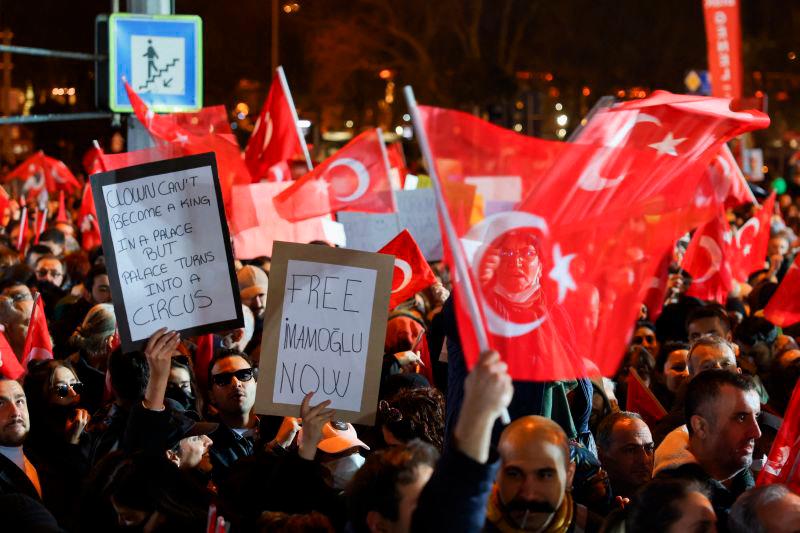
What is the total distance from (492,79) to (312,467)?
3865 centimetres

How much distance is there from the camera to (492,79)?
42.2 metres

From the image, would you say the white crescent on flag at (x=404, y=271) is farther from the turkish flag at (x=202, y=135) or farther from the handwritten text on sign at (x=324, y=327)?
the turkish flag at (x=202, y=135)

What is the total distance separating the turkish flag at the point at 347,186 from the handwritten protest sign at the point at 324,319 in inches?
183

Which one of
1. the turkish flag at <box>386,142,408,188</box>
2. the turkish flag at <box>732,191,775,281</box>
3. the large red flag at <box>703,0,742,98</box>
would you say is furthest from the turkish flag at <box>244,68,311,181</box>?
the large red flag at <box>703,0,742,98</box>

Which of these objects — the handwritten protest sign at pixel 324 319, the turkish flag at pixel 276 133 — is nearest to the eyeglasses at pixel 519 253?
the handwritten protest sign at pixel 324 319

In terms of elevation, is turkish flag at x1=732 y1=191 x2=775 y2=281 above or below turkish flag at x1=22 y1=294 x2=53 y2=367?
below

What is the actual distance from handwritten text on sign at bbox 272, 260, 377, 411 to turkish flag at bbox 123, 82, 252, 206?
17.6 feet

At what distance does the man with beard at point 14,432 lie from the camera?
5035mm

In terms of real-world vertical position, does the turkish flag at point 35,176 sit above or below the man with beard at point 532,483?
below

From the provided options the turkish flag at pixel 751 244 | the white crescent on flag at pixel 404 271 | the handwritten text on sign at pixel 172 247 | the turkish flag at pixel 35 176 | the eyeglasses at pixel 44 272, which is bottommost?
the turkish flag at pixel 35 176

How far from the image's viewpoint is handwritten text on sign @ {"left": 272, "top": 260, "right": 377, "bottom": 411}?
4.91 meters

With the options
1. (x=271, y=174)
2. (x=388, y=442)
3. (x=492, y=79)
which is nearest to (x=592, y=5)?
(x=492, y=79)

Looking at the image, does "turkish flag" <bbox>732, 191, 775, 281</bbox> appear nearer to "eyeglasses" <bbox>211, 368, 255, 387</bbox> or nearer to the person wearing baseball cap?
"eyeglasses" <bbox>211, 368, 255, 387</bbox>

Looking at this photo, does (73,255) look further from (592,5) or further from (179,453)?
(592,5)
